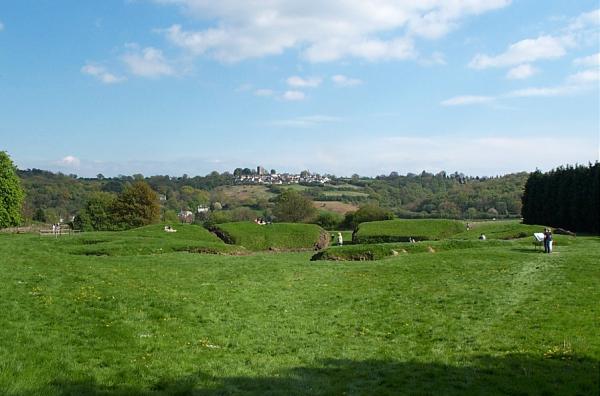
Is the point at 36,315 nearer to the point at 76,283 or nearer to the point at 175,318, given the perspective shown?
the point at 175,318

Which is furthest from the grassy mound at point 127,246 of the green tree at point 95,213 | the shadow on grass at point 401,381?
the green tree at point 95,213

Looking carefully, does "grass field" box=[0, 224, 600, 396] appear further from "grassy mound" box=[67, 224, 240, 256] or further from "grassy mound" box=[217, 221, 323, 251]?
"grassy mound" box=[217, 221, 323, 251]

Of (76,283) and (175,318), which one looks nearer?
(175,318)

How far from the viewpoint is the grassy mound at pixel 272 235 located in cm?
5981

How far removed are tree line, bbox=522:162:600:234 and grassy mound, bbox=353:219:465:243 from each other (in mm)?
11355

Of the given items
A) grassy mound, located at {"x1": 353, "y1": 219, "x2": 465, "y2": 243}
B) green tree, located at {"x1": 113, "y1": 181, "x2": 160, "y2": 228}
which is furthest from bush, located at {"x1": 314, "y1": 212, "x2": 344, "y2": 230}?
green tree, located at {"x1": 113, "y1": 181, "x2": 160, "y2": 228}

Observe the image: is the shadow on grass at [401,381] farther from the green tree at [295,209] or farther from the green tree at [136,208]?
the green tree at [295,209]

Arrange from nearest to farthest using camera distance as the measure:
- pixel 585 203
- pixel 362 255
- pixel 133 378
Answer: pixel 133 378, pixel 362 255, pixel 585 203

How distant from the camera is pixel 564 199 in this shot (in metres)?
62.8

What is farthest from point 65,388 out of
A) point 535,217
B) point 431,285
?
point 535,217

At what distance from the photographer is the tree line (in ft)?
172

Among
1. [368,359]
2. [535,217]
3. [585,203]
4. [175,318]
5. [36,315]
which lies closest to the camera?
[368,359]

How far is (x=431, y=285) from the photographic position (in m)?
24.5

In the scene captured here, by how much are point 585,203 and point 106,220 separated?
79202 millimetres
